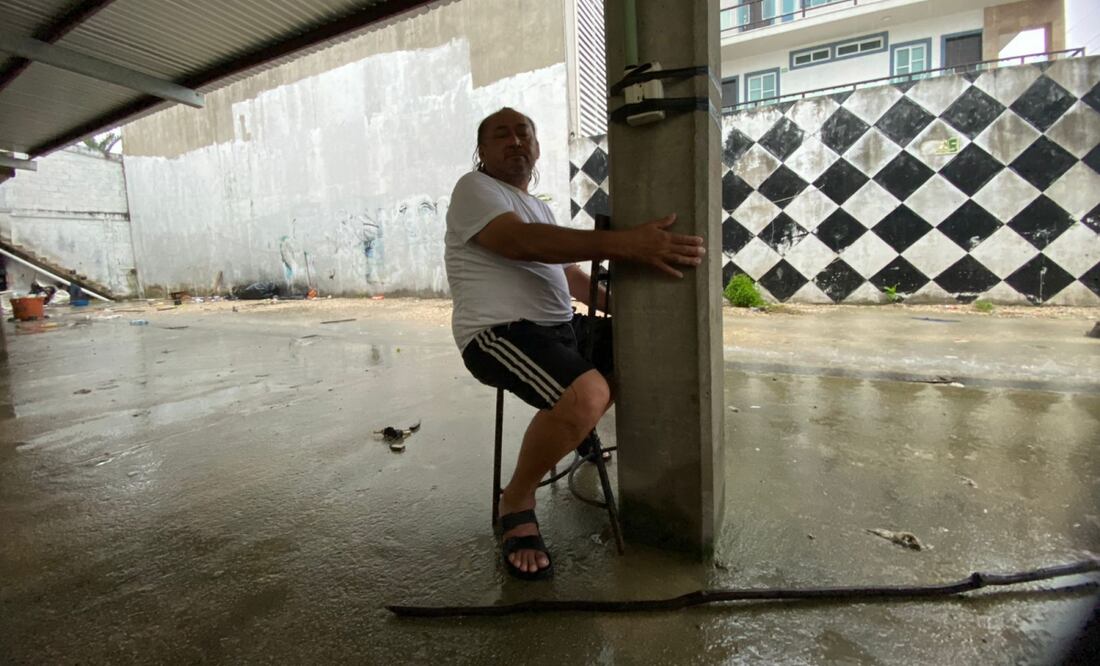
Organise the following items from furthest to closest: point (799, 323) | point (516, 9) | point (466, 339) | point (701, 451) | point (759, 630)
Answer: point (516, 9) → point (799, 323) → point (466, 339) → point (701, 451) → point (759, 630)

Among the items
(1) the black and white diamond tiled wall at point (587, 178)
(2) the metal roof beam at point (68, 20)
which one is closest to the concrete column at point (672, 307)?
(2) the metal roof beam at point (68, 20)

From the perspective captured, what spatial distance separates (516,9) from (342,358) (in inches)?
290

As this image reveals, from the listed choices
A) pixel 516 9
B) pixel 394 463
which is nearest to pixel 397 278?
pixel 516 9

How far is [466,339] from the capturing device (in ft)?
5.32

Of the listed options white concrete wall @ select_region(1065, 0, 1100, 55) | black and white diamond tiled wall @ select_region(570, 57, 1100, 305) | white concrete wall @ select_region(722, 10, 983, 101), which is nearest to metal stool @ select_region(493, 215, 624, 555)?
black and white diamond tiled wall @ select_region(570, 57, 1100, 305)

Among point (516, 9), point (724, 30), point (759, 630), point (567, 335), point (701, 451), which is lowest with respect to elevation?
point (759, 630)

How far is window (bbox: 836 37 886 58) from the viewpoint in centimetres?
1168

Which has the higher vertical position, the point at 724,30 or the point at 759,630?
the point at 724,30

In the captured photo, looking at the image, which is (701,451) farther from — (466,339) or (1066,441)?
(1066,441)

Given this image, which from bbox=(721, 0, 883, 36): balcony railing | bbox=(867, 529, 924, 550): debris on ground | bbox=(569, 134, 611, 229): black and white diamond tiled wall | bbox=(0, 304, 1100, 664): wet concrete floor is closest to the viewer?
bbox=(0, 304, 1100, 664): wet concrete floor

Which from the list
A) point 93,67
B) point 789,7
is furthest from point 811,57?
point 93,67

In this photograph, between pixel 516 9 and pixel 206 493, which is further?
pixel 516 9

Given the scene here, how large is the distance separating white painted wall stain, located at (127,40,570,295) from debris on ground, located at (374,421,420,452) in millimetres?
6578

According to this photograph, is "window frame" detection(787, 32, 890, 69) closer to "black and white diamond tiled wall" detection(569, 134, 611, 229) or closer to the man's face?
"black and white diamond tiled wall" detection(569, 134, 611, 229)
